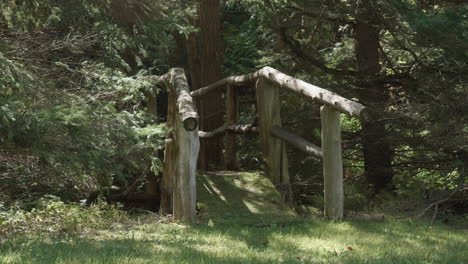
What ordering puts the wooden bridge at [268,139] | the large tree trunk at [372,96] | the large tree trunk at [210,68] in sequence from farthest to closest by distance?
the large tree trunk at [210,68]
the large tree trunk at [372,96]
the wooden bridge at [268,139]

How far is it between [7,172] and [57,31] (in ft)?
8.17

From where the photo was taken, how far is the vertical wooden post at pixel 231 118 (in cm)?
1142

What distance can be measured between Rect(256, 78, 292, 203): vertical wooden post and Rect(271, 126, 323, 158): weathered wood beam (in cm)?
17

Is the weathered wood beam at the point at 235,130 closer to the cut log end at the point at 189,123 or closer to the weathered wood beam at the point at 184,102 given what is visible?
the weathered wood beam at the point at 184,102

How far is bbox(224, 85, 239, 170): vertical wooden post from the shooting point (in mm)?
11416

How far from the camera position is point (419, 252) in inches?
238

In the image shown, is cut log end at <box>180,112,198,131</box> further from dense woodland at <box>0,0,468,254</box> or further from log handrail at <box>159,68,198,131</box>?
dense woodland at <box>0,0,468,254</box>

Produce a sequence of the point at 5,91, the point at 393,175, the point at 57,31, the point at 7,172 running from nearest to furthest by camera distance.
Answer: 1. the point at 5,91
2. the point at 7,172
3. the point at 57,31
4. the point at 393,175

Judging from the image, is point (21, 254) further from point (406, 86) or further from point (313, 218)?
point (406, 86)

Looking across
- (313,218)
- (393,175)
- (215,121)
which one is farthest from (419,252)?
(215,121)

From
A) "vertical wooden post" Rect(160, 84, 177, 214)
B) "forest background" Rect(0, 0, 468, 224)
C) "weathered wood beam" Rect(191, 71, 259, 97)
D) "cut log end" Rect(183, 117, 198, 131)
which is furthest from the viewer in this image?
"weathered wood beam" Rect(191, 71, 259, 97)

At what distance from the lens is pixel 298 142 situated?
Answer: 8.91 metres

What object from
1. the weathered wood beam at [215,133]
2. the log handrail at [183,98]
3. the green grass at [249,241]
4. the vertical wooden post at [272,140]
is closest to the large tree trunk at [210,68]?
the weathered wood beam at [215,133]

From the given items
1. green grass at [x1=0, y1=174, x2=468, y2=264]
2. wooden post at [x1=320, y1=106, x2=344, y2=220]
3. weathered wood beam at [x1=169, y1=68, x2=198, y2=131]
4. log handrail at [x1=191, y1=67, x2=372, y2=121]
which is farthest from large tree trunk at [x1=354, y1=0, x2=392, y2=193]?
weathered wood beam at [x1=169, y1=68, x2=198, y2=131]
